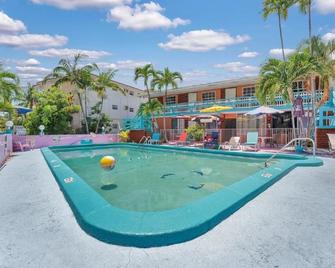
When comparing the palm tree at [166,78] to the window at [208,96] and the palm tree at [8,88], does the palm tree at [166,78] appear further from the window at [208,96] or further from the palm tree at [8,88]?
the palm tree at [8,88]

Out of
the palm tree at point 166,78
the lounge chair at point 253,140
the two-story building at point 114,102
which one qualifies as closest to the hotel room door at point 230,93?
the palm tree at point 166,78

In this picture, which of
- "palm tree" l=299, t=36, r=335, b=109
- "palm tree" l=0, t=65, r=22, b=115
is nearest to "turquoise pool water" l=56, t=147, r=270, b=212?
"palm tree" l=0, t=65, r=22, b=115

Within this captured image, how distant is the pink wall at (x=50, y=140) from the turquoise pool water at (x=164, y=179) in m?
7.21

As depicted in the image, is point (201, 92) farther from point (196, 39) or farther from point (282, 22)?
point (282, 22)

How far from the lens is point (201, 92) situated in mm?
26375

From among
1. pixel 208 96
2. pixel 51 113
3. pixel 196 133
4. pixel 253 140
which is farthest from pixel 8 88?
pixel 208 96

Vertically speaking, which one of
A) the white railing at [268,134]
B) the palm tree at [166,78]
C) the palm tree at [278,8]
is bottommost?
the white railing at [268,134]

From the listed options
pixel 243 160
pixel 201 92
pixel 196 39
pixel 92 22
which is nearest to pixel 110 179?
pixel 243 160

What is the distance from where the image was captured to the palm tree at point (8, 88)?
45.5ft

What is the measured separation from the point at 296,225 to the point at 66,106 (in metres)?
23.5

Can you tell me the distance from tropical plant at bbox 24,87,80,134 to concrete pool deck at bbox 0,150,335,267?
19.3 metres

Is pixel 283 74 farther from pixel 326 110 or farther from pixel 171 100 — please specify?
pixel 171 100

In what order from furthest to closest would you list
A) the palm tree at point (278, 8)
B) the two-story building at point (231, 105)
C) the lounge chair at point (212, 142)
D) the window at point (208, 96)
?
the window at point (208, 96) < the two-story building at point (231, 105) < the lounge chair at point (212, 142) < the palm tree at point (278, 8)

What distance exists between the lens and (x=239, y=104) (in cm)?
2106
